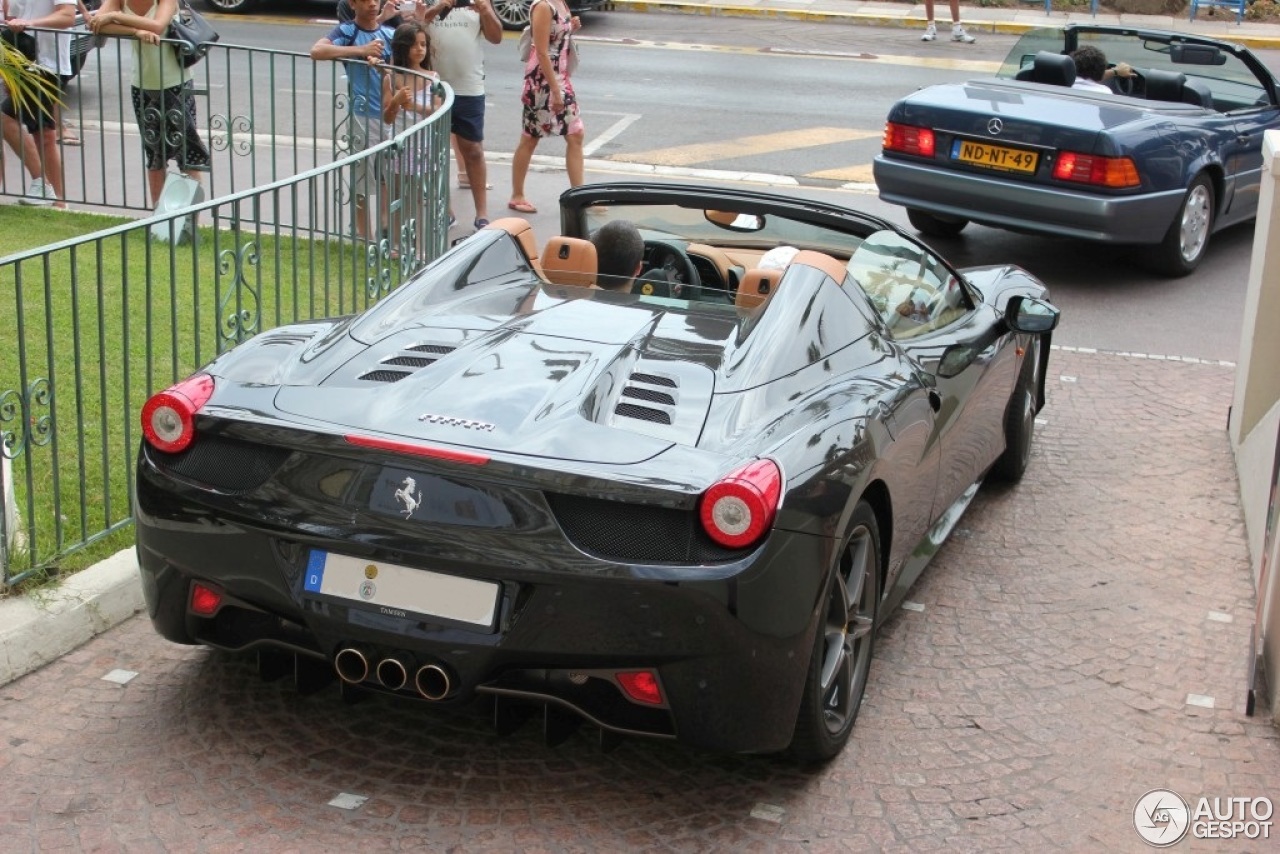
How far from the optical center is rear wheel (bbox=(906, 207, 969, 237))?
11.5 metres

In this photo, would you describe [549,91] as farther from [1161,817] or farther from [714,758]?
[1161,817]

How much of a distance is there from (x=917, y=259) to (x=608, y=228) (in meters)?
1.10

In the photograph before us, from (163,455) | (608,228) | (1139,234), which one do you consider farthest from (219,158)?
(163,455)

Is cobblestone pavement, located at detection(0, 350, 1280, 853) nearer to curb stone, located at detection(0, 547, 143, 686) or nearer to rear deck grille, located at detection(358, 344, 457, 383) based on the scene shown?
curb stone, located at detection(0, 547, 143, 686)

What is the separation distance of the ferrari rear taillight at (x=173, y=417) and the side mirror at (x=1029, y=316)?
3088 mm

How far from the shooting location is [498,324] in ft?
15.8

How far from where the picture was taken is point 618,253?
18.1 ft

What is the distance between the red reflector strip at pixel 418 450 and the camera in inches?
154

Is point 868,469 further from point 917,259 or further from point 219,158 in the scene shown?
point 219,158

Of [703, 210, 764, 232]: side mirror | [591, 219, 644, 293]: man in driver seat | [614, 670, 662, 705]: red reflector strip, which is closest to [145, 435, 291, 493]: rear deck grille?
[614, 670, 662, 705]: red reflector strip

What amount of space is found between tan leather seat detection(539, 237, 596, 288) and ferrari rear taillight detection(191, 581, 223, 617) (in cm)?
169

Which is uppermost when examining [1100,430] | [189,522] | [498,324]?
[498,324]

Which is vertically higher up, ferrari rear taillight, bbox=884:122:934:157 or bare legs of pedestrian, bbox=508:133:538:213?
ferrari rear taillight, bbox=884:122:934:157

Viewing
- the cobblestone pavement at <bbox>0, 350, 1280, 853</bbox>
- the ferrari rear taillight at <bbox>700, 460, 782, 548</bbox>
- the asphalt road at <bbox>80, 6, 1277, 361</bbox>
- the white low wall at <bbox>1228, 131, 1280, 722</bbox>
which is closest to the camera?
the ferrari rear taillight at <bbox>700, 460, 782, 548</bbox>
